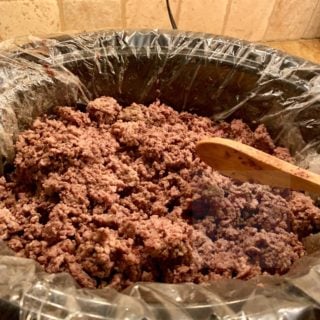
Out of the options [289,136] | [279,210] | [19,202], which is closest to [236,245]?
[279,210]

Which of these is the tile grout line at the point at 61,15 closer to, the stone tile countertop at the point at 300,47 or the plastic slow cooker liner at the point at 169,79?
the plastic slow cooker liner at the point at 169,79

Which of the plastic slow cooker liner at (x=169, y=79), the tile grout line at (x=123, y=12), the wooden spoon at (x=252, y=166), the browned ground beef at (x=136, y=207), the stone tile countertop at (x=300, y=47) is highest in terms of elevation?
the tile grout line at (x=123, y=12)

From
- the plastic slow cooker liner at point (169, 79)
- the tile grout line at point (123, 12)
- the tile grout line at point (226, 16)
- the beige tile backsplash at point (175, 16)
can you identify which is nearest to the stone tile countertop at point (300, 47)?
the beige tile backsplash at point (175, 16)

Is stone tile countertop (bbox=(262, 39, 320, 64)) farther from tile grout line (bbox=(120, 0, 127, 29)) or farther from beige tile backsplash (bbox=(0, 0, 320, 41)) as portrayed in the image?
tile grout line (bbox=(120, 0, 127, 29))

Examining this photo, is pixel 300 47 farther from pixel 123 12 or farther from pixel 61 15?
pixel 61 15

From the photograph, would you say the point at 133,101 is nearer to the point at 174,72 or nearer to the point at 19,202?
the point at 174,72

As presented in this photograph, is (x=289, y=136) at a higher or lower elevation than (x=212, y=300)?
higher

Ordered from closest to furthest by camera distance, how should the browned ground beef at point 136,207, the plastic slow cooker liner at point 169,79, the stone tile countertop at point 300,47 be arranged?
the browned ground beef at point 136,207
the plastic slow cooker liner at point 169,79
the stone tile countertop at point 300,47
